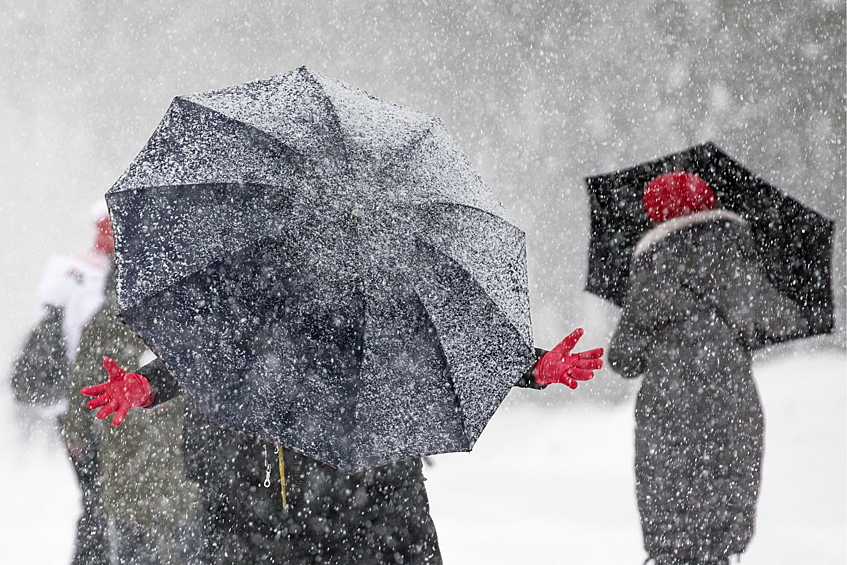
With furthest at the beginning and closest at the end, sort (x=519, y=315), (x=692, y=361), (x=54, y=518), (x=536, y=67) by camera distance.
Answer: (x=536, y=67), (x=54, y=518), (x=692, y=361), (x=519, y=315)

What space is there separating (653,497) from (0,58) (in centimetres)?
673

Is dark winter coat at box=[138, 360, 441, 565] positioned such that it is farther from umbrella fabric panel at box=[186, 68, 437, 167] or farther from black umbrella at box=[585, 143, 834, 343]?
black umbrella at box=[585, 143, 834, 343]

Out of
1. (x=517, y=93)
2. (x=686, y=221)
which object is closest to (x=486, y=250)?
(x=686, y=221)

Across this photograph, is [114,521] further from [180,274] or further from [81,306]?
[180,274]

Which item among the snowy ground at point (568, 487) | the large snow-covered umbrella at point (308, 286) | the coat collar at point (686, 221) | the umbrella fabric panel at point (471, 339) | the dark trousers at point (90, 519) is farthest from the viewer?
the snowy ground at point (568, 487)

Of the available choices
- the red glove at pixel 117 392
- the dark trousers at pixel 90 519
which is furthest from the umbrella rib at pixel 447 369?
the dark trousers at pixel 90 519

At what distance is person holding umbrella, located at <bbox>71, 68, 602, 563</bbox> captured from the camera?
73.0 inches

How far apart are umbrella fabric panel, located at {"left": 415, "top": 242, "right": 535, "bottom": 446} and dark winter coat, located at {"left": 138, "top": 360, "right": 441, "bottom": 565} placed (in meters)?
0.48

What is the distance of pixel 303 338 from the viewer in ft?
6.19

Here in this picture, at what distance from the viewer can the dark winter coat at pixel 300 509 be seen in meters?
2.33

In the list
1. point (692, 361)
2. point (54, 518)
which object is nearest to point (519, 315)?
point (692, 361)

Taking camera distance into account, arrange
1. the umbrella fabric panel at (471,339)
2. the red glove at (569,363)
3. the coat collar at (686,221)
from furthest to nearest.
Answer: the coat collar at (686,221) < the red glove at (569,363) < the umbrella fabric panel at (471,339)

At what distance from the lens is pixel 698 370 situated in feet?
10.4

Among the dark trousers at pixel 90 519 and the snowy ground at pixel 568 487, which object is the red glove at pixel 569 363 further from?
the snowy ground at pixel 568 487
